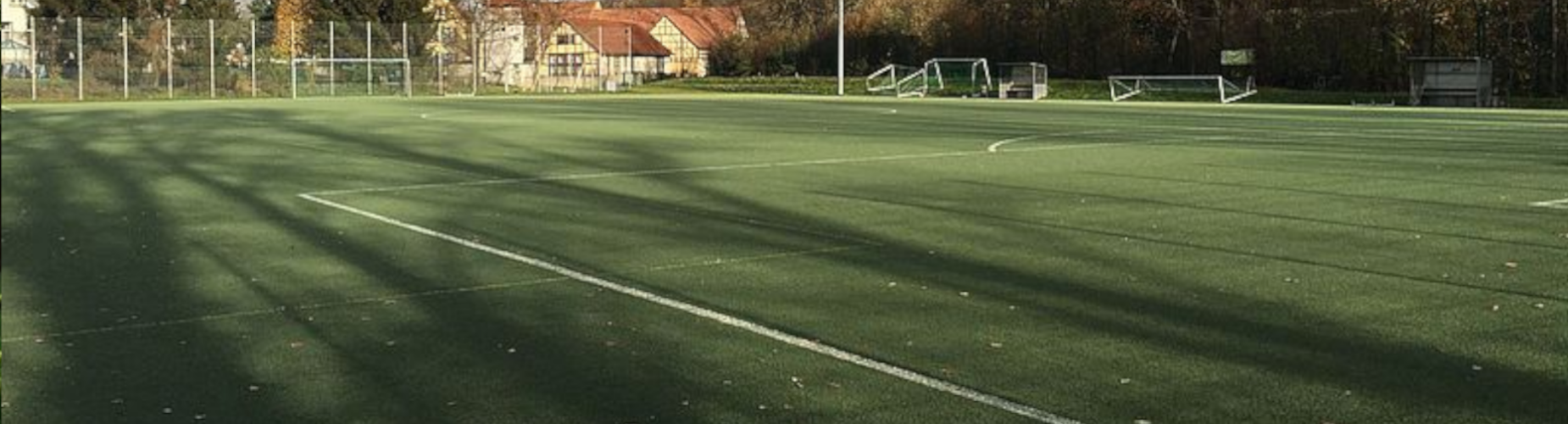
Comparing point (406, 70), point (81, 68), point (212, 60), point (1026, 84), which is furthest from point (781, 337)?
point (406, 70)

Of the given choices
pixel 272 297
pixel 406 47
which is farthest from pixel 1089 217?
pixel 406 47

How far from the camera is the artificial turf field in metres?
5.85

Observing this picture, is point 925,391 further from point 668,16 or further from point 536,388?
point 668,16

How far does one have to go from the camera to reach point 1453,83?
41719mm

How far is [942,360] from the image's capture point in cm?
653

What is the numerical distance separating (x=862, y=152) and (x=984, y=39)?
155 feet

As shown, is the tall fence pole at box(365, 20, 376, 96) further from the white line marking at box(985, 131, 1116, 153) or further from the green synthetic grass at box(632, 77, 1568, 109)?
the white line marking at box(985, 131, 1116, 153)

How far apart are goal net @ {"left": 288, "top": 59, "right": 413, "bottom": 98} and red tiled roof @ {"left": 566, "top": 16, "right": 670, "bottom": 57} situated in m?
40.7

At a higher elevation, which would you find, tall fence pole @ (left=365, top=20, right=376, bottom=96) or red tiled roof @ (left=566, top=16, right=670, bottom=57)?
red tiled roof @ (left=566, top=16, right=670, bottom=57)

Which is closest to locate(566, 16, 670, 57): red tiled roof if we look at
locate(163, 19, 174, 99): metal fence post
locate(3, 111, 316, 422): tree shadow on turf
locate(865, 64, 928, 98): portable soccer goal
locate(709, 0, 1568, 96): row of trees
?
locate(709, 0, 1568, 96): row of trees

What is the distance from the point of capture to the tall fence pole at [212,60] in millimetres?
52062

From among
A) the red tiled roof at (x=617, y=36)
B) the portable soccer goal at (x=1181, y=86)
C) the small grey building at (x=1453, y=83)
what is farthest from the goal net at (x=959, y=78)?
the red tiled roof at (x=617, y=36)

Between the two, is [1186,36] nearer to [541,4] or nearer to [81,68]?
[541,4]

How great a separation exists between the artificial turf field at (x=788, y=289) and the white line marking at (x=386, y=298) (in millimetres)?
41
